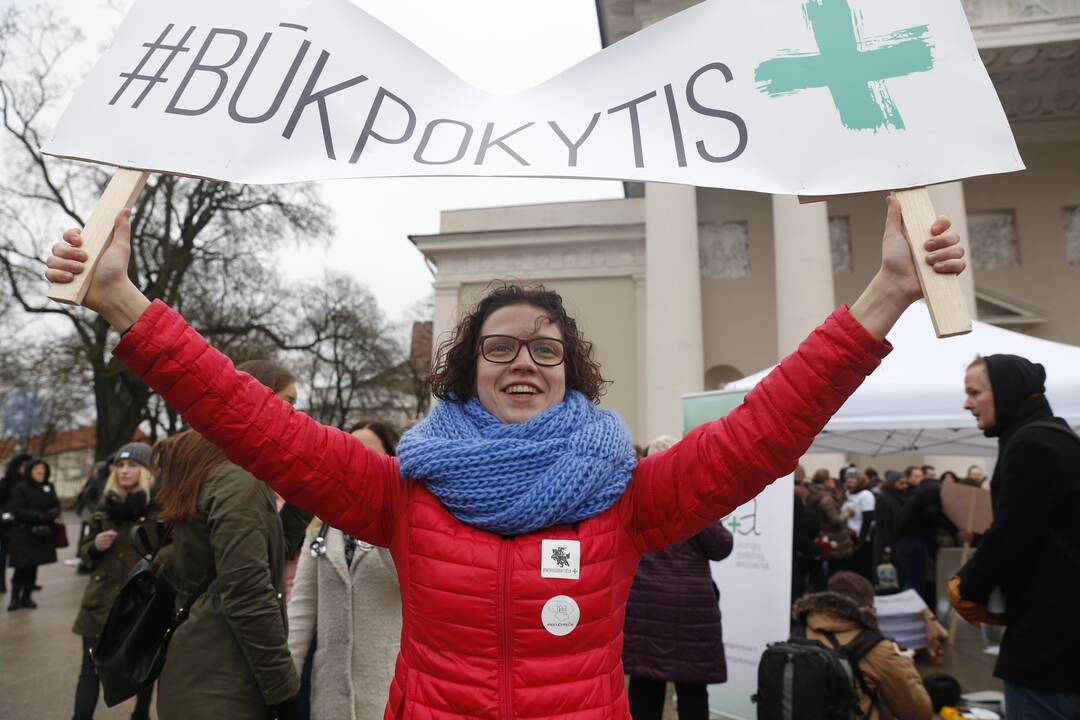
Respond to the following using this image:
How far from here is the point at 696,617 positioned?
4.18 meters

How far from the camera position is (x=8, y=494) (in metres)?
9.99

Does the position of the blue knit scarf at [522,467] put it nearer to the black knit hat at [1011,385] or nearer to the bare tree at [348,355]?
the black knit hat at [1011,385]

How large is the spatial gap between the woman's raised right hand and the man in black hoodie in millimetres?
2754

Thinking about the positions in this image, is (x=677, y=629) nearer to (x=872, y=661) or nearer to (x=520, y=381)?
(x=872, y=661)

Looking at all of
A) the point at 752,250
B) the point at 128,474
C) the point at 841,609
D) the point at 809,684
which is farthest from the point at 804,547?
the point at 752,250

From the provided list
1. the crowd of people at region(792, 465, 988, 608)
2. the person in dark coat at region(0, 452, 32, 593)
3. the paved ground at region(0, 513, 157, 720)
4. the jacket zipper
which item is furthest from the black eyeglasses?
the person in dark coat at region(0, 452, 32, 593)

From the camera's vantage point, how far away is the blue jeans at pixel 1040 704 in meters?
2.43

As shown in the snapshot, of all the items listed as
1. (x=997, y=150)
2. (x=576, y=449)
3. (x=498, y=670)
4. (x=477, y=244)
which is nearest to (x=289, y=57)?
(x=576, y=449)

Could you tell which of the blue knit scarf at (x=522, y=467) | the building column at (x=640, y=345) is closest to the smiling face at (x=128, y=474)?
the blue knit scarf at (x=522, y=467)

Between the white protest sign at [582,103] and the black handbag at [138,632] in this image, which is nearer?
the white protest sign at [582,103]

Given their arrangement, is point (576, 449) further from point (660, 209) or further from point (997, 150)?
point (660, 209)

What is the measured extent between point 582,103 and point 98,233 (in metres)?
1.27

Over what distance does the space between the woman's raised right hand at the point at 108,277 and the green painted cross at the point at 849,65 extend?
165 cm

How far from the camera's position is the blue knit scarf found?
5.47ft
